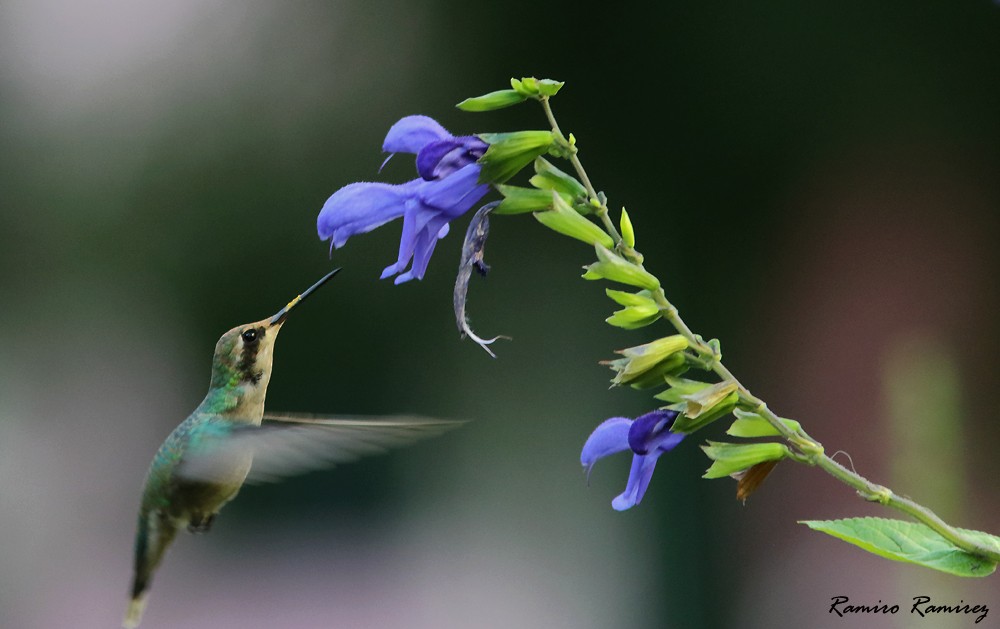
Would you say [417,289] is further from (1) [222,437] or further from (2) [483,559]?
(1) [222,437]

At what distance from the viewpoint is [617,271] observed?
1.16m

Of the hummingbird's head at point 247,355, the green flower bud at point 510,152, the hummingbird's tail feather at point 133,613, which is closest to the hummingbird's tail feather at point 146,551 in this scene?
the hummingbird's tail feather at point 133,613

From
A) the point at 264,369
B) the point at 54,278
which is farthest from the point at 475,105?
the point at 54,278

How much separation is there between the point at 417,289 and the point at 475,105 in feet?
10.5

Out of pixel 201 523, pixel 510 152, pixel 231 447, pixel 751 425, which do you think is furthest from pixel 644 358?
pixel 201 523

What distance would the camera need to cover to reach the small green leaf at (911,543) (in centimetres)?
113

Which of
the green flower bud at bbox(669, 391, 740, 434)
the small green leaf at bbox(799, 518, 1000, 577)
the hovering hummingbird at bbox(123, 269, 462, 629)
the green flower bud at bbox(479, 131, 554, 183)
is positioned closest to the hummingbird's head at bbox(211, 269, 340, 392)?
the hovering hummingbird at bbox(123, 269, 462, 629)

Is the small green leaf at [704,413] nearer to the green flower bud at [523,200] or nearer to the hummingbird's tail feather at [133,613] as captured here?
the green flower bud at [523,200]

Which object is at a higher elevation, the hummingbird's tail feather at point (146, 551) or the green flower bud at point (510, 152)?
the green flower bud at point (510, 152)

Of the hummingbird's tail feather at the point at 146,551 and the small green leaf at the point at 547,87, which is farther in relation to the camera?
the hummingbird's tail feather at the point at 146,551

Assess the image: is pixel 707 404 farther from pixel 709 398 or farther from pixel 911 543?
pixel 911 543

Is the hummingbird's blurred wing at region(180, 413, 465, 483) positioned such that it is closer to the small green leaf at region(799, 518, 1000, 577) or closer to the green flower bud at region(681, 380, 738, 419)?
the green flower bud at region(681, 380, 738, 419)

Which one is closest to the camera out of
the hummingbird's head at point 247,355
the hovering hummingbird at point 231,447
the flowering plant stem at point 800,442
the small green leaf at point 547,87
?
the flowering plant stem at point 800,442

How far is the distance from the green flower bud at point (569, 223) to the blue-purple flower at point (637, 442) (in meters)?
0.20
